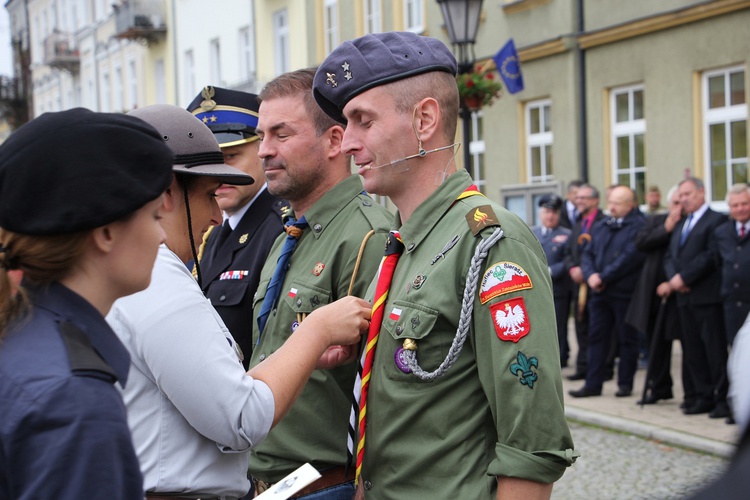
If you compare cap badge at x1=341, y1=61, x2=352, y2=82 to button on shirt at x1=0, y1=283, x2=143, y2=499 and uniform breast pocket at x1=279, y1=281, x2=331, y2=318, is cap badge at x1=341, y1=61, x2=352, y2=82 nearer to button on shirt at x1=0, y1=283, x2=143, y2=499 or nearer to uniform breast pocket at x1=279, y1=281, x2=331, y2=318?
uniform breast pocket at x1=279, y1=281, x2=331, y2=318

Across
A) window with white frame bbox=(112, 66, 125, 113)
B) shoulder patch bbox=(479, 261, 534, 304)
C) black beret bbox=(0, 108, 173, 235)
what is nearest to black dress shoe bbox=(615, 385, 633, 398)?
shoulder patch bbox=(479, 261, 534, 304)

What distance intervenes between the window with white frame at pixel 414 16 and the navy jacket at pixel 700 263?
10.6m

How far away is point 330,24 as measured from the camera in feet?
74.9

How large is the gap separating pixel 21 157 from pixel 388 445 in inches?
49.2

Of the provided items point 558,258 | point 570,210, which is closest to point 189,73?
point 570,210

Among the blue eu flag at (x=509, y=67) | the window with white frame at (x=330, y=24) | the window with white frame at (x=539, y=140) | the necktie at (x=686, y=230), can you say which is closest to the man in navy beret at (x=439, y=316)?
the necktie at (x=686, y=230)

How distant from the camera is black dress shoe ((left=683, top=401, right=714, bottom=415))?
8.68m

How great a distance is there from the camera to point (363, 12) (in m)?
21.1

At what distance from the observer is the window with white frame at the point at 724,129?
1296cm

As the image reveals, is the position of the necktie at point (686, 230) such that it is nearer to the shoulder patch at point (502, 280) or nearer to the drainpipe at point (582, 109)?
the drainpipe at point (582, 109)

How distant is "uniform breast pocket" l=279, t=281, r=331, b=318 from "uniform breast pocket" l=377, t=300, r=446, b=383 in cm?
64

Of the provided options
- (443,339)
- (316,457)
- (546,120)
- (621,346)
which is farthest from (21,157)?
(546,120)

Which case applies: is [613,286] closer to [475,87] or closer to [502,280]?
[475,87]

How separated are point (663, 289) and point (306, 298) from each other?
6.54 metres
